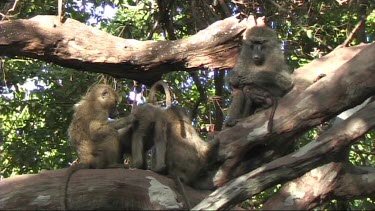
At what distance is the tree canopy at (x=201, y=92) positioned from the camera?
474cm

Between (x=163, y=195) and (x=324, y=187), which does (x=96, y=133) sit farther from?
(x=324, y=187)

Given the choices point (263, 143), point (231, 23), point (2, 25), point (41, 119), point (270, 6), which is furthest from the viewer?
point (41, 119)

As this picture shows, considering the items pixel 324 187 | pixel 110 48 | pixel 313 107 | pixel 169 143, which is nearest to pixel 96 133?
pixel 169 143

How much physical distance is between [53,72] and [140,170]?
3.76 m

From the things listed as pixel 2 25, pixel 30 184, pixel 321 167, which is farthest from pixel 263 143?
pixel 2 25

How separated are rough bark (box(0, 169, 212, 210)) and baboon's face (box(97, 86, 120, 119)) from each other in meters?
1.25

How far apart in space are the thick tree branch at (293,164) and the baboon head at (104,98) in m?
2.28

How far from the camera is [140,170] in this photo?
199 inches

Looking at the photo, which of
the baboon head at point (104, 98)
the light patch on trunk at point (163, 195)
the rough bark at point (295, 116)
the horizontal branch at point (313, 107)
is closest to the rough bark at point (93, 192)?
the light patch on trunk at point (163, 195)

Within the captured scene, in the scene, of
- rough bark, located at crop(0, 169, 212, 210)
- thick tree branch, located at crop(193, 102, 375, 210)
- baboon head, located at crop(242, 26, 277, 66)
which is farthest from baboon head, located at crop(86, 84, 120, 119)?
thick tree branch, located at crop(193, 102, 375, 210)

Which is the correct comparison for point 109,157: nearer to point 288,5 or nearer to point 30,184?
point 30,184

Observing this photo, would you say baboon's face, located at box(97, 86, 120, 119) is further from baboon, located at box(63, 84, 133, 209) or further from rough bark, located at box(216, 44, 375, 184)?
rough bark, located at box(216, 44, 375, 184)

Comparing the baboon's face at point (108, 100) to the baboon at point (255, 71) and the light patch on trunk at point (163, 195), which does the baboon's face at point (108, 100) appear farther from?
the light patch on trunk at point (163, 195)

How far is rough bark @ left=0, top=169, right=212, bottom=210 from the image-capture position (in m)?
4.69
